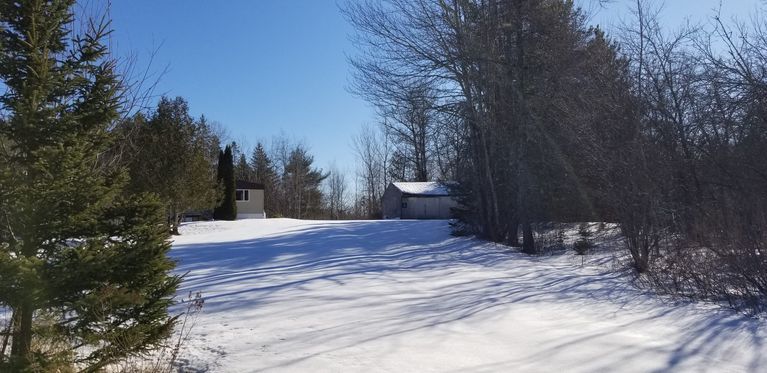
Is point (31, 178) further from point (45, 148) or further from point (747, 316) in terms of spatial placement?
point (747, 316)

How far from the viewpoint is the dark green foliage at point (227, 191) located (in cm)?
3594

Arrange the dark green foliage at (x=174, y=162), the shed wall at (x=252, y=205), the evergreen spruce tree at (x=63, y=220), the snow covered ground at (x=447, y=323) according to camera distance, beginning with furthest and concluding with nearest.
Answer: the shed wall at (x=252, y=205) < the dark green foliage at (x=174, y=162) < the snow covered ground at (x=447, y=323) < the evergreen spruce tree at (x=63, y=220)

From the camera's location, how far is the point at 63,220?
400 cm

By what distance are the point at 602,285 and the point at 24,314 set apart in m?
8.95

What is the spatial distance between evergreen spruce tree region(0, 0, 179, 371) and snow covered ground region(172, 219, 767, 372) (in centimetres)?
90

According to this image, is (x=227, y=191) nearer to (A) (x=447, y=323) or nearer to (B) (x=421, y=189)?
(B) (x=421, y=189)

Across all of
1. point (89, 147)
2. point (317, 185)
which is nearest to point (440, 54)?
point (89, 147)

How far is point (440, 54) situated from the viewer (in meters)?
17.2

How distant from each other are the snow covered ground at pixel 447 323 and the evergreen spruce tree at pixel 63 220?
904 mm

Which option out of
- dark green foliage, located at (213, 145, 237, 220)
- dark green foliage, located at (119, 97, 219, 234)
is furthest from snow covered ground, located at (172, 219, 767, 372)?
dark green foliage, located at (213, 145, 237, 220)

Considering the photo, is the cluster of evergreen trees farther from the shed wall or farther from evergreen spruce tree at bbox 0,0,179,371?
evergreen spruce tree at bbox 0,0,179,371

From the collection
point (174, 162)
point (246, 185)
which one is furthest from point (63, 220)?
point (246, 185)

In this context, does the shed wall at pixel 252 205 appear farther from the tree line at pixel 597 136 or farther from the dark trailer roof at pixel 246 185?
the tree line at pixel 597 136

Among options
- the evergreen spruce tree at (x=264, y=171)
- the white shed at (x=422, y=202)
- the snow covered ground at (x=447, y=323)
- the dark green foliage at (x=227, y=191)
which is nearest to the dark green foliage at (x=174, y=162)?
the dark green foliage at (x=227, y=191)
